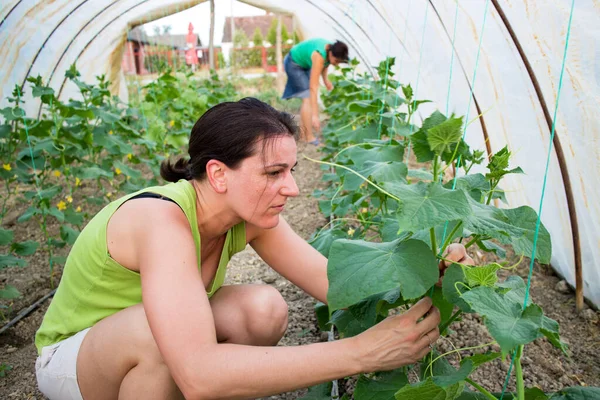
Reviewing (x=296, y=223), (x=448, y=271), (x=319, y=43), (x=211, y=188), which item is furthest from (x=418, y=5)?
(x=448, y=271)

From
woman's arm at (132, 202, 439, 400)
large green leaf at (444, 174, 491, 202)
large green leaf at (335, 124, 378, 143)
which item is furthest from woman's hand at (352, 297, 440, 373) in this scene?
large green leaf at (335, 124, 378, 143)

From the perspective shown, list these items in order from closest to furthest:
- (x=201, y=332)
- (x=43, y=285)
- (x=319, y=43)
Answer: (x=201, y=332) → (x=43, y=285) → (x=319, y=43)

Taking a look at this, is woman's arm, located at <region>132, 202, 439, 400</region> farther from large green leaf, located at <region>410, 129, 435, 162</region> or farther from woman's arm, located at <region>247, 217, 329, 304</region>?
woman's arm, located at <region>247, 217, 329, 304</region>

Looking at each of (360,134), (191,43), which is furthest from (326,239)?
(191,43)

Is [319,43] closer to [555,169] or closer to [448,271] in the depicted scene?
[555,169]

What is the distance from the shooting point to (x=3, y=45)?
4.70 m

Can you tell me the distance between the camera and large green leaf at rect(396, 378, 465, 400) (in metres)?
1.10

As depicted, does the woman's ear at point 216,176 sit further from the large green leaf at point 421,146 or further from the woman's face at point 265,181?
the large green leaf at point 421,146

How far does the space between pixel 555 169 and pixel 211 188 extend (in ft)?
5.51

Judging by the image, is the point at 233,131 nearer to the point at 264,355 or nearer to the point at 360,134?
the point at 264,355

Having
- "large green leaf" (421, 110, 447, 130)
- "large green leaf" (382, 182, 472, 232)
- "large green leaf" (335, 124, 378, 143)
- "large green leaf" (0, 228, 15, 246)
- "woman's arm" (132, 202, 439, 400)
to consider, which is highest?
"large green leaf" (421, 110, 447, 130)

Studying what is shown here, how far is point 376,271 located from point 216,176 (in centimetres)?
62

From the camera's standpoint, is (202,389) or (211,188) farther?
(211,188)

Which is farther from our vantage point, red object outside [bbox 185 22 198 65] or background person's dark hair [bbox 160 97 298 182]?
red object outside [bbox 185 22 198 65]
